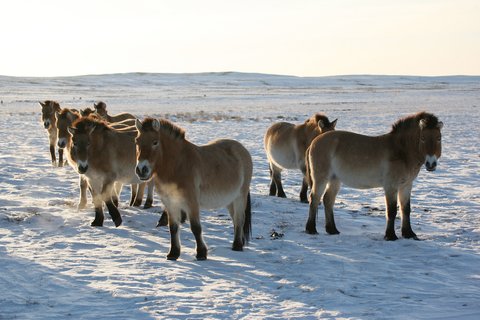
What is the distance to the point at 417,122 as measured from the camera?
928 cm

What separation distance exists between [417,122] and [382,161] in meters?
0.80

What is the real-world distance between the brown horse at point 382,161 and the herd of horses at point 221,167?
0.01 meters

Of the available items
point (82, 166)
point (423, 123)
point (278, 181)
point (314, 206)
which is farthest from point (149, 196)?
point (423, 123)

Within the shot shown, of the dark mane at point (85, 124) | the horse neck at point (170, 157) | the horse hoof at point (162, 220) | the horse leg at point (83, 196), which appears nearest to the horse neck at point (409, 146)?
the horse neck at point (170, 157)

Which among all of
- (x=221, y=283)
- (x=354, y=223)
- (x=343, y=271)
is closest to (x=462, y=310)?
(x=343, y=271)

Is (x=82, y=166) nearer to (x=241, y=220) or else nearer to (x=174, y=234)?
(x=174, y=234)

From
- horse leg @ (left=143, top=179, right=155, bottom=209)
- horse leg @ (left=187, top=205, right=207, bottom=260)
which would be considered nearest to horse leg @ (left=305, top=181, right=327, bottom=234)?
horse leg @ (left=187, top=205, right=207, bottom=260)

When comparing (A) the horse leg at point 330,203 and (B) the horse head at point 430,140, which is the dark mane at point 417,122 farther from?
(A) the horse leg at point 330,203

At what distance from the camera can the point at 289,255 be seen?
27.0 ft

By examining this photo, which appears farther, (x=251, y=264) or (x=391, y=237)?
(x=391, y=237)

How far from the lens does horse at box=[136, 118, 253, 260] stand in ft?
25.4

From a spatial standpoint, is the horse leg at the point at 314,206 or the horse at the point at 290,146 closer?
the horse leg at the point at 314,206

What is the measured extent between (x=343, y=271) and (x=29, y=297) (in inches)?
144

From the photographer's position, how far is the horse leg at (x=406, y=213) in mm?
9180
